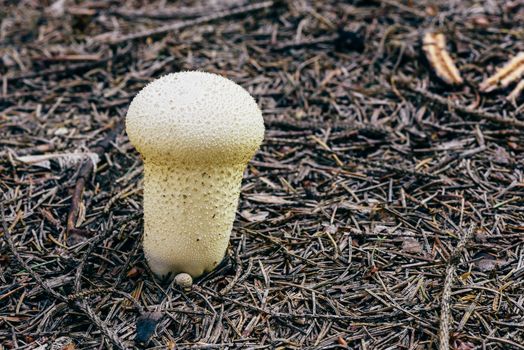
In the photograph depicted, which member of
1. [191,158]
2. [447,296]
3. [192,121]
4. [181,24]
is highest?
[192,121]

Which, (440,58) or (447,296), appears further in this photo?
(440,58)

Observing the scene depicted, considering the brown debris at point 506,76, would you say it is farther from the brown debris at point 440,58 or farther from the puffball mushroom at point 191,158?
the puffball mushroom at point 191,158

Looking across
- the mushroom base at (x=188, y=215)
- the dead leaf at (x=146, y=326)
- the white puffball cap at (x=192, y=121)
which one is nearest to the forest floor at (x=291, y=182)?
the dead leaf at (x=146, y=326)

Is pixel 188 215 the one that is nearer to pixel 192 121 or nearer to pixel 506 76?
pixel 192 121

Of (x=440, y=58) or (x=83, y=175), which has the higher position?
(x=440, y=58)

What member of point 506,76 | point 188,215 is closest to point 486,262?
point 188,215

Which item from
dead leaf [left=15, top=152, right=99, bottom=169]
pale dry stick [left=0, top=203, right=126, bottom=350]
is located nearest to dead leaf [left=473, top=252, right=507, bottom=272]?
pale dry stick [left=0, top=203, right=126, bottom=350]

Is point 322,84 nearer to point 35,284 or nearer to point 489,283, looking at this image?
point 489,283
